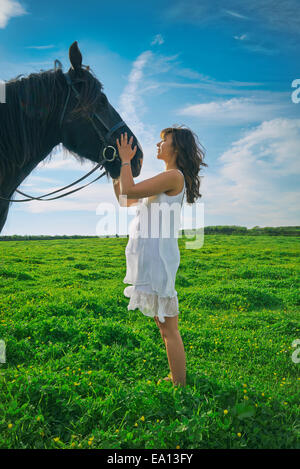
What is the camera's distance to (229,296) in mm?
7652

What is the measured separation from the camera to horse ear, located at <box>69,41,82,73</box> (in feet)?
10.3

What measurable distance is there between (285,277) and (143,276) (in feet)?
29.8

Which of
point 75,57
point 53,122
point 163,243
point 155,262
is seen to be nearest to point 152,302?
point 155,262

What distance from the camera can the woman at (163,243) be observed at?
2826 millimetres

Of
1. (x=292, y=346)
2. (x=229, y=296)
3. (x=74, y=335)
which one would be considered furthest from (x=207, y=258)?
(x=74, y=335)

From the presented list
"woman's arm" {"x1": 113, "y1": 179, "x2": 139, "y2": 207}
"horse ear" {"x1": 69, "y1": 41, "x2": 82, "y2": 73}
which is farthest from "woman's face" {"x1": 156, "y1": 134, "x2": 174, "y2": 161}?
"horse ear" {"x1": 69, "y1": 41, "x2": 82, "y2": 73}

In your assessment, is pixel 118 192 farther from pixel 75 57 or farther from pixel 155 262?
pixel 75 57

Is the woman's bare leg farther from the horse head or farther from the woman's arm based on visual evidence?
the horse head

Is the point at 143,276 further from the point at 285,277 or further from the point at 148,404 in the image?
the point at 285,277

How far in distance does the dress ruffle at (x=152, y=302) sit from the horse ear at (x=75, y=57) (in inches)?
91.7

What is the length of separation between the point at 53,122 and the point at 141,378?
9.85ft

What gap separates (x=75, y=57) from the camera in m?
3.20

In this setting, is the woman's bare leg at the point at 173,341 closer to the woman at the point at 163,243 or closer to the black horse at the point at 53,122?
the woman at the point at 163,243
